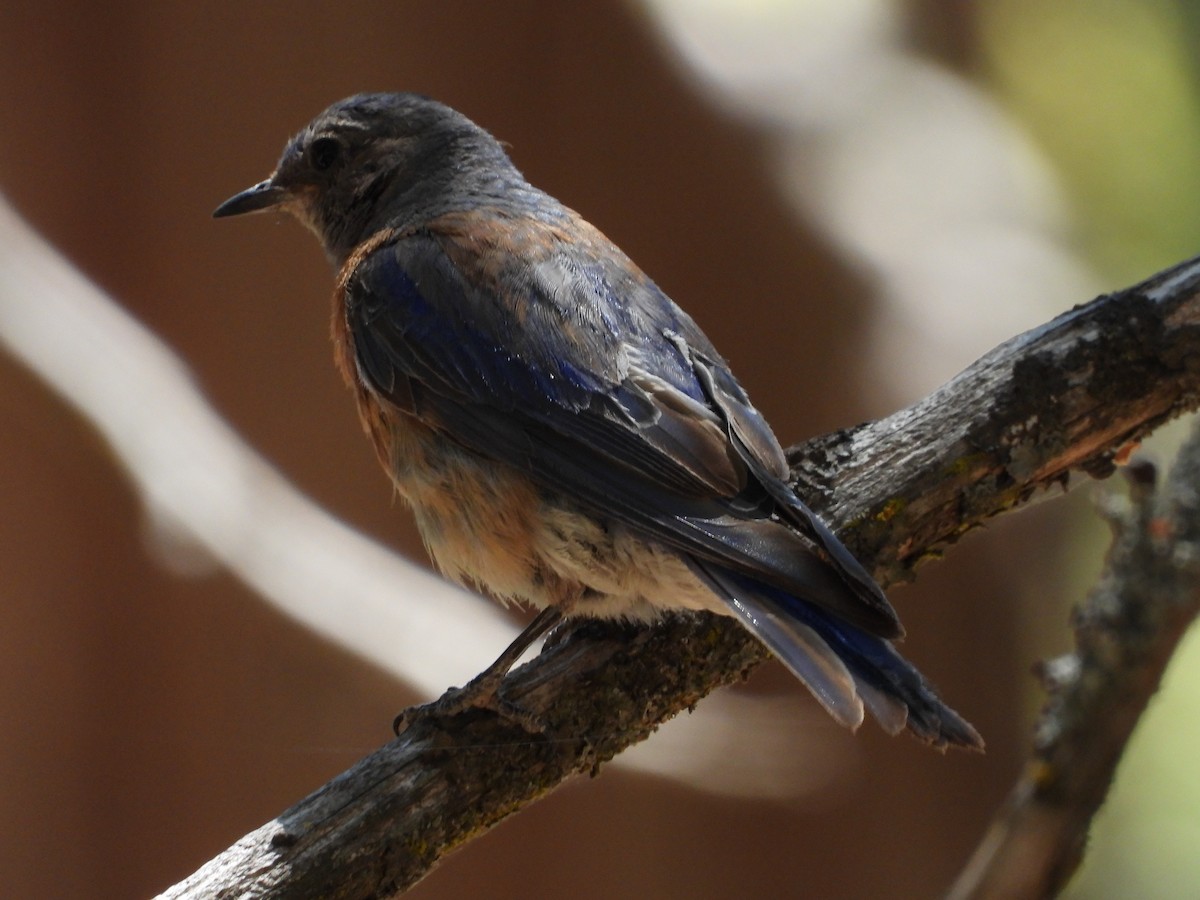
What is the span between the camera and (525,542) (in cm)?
239

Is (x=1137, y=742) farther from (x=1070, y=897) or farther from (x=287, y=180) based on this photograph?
(x=287, y=180)

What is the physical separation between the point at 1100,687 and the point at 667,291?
2275mm

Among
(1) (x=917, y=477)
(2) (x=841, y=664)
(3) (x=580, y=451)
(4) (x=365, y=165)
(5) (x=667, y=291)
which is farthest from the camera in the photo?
(5) (x=667, y=291)

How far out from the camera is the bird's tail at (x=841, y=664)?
6.23ft

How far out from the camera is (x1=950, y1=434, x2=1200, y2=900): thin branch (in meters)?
2.90

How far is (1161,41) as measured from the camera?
5.43 metres

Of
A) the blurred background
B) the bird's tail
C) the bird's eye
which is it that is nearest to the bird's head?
the bird's eye

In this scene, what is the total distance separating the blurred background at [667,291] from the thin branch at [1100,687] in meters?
1.36

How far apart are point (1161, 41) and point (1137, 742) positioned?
3298 mm

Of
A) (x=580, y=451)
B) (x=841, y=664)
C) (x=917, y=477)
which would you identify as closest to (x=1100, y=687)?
(x=917, y=477)

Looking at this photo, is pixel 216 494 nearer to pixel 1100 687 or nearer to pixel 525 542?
pixel 525 542

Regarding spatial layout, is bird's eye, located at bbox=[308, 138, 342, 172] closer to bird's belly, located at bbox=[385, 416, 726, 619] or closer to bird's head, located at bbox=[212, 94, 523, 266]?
bird's head, located at bbox=[212, 94, 523, 266]

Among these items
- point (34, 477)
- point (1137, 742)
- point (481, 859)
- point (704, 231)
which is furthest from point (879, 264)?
point (34, 477)

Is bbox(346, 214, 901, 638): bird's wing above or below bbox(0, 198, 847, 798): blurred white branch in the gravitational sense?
above
